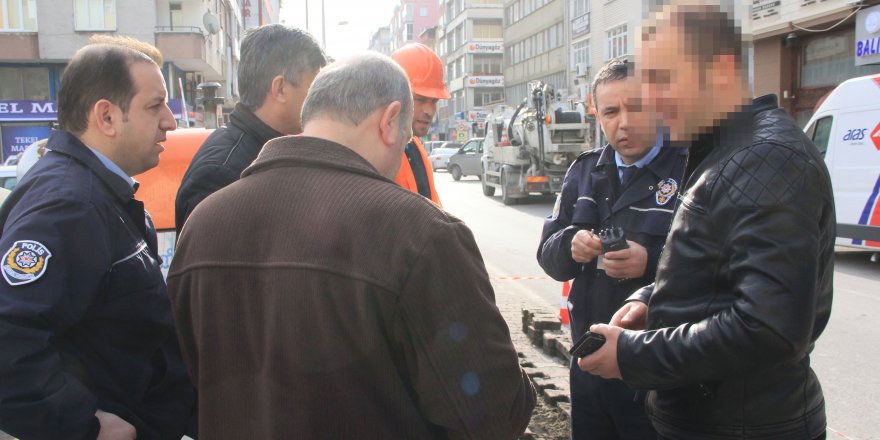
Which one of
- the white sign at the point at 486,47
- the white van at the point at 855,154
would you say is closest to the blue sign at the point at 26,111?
the white van at the point at 855,154

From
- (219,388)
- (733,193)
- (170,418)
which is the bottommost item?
(170,418)

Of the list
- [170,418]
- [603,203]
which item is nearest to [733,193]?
[603,203]

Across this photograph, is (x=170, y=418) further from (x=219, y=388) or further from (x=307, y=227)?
(x=307, y=227)

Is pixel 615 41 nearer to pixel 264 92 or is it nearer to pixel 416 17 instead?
pixel 264 92

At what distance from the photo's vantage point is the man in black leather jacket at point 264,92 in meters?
2.83

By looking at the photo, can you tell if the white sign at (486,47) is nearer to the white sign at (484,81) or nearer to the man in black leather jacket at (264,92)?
the white sign at (484,81)

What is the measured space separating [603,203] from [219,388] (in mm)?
1819

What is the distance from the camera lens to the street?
471 cm

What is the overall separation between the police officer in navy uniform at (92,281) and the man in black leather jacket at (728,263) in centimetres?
131

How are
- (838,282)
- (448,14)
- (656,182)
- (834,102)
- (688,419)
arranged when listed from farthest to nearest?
(448,14)
(834,102)
(838,282)
(656,182)
(688,419)

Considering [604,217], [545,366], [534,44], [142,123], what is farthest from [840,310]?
[534,44]

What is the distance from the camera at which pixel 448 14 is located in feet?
255

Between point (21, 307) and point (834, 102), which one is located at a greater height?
point (834, 102)

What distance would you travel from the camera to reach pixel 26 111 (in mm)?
26438
